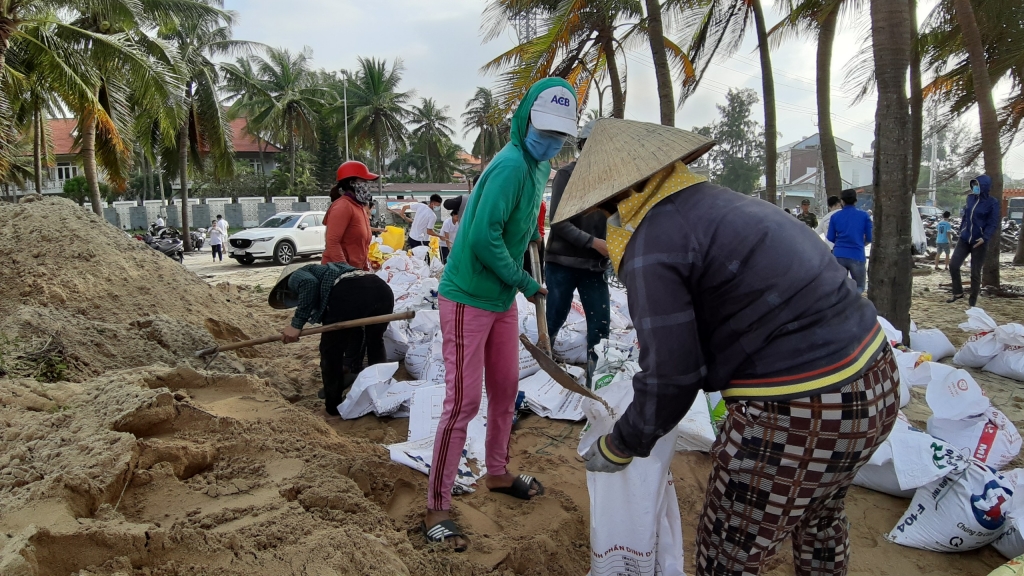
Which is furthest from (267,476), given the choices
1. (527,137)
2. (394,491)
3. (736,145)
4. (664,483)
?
(736,145)

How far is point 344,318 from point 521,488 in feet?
5.52

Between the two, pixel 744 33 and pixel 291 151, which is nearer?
pixel 744 33

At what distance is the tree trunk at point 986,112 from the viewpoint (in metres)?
7.95

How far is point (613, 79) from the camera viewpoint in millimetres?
10484

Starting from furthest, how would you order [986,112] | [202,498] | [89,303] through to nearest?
[986,112], [89,303], [202,498]

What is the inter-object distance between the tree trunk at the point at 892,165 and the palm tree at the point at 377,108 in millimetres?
32460

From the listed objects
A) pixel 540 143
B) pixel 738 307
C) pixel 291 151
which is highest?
pixel 291 151

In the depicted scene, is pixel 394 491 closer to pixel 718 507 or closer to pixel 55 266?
pixel 718 507

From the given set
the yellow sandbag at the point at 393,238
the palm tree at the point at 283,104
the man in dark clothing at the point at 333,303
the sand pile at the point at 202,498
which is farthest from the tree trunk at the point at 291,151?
the sand pile at the point at 202,498

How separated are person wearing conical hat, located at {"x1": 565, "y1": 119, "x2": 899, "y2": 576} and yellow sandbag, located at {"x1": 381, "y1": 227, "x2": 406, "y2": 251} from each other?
8.92 metres

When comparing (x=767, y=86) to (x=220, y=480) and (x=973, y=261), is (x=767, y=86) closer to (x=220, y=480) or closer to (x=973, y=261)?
(x=973, y=261)

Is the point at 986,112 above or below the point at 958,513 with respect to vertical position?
above

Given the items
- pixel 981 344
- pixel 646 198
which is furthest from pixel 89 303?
pixel 981 344

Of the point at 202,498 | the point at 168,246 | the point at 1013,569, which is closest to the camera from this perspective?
the point at 1013,569
